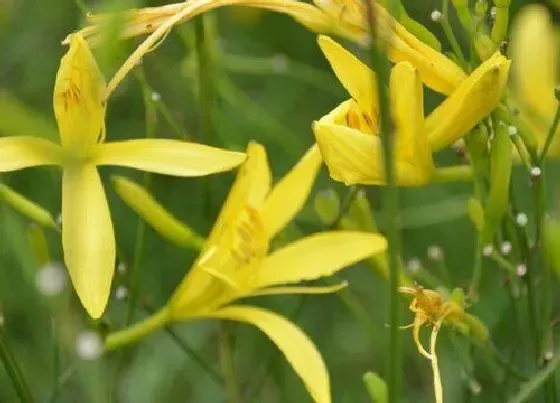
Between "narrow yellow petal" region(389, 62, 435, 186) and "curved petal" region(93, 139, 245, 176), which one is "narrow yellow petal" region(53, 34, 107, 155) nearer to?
"curved petal" region(93, 139, 245, 176)

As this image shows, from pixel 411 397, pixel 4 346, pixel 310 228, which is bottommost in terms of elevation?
pixel 411 397

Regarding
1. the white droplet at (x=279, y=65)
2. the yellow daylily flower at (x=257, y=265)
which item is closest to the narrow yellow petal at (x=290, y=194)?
the yellow daylily flower at (x=257, y=265)

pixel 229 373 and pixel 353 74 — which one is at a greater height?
pixel 353 74

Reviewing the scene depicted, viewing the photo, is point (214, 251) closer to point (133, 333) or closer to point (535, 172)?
point (133, 333)

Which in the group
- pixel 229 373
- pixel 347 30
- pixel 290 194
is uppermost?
pixel 347 30

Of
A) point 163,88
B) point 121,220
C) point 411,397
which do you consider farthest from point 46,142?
point 163,88

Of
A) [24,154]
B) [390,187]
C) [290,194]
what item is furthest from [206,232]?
[390,187]

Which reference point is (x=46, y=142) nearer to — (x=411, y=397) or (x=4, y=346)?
(x=4, y=346)

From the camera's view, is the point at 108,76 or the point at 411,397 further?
the point at 411,397
